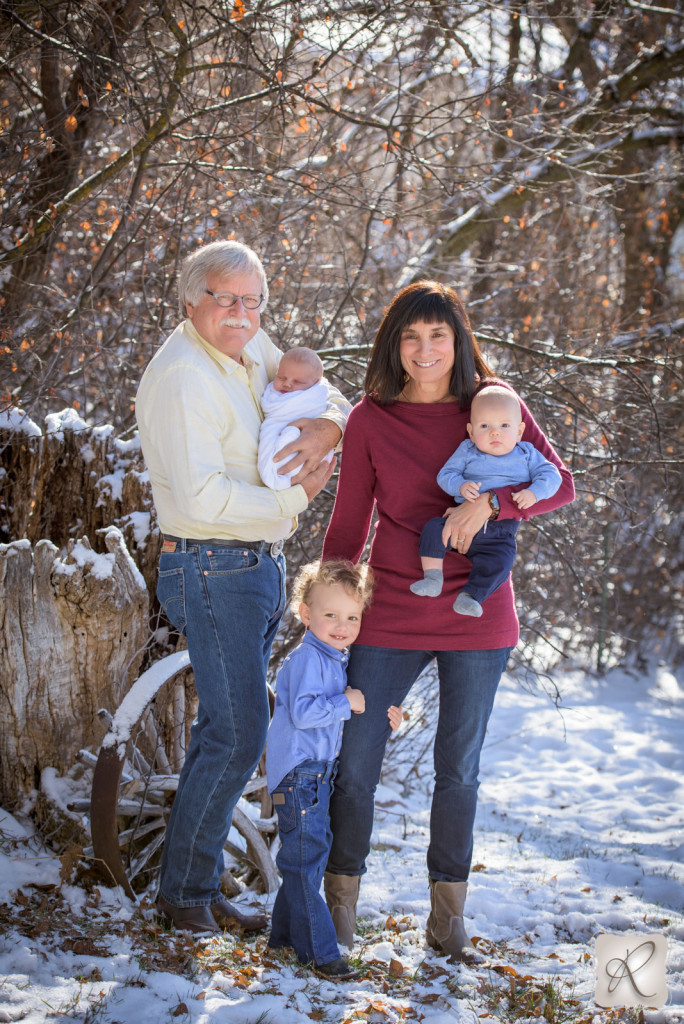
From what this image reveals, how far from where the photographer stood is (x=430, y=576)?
264 cm

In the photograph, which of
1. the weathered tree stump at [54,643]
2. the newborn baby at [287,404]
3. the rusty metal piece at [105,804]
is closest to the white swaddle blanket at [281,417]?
the newborn baby at [287,404]

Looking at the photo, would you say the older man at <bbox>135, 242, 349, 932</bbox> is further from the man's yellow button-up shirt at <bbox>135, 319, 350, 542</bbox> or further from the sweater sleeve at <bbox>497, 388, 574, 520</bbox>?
the sweater sleeve at <bbox>497, 388, 574, 520</bbox>

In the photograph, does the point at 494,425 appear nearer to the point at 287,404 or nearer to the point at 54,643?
the point at 287,404

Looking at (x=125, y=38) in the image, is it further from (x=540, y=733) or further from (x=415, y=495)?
(x=540, y=733)

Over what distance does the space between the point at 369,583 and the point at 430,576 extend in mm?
220

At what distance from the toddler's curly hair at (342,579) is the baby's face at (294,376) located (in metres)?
0.59

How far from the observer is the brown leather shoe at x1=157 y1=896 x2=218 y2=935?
279 centimetres

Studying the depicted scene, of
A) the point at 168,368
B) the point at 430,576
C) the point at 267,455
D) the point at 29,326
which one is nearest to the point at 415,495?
the point at 430,576

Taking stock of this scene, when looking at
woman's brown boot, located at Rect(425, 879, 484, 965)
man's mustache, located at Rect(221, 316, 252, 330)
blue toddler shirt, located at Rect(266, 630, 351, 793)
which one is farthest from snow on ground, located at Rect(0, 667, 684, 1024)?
man's mustache, located at Rect(221, 316, 252, 330)

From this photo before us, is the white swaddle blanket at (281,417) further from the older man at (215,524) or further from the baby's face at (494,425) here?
the baby's face at (494,425)

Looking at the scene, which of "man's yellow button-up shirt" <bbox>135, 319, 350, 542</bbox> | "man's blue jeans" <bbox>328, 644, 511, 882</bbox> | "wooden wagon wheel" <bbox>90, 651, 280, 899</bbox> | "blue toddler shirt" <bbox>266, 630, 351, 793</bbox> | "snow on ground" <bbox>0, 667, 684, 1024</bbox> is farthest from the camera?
"wooden wagon wheel" <bbox>90, 651, 280, 899</bbox>

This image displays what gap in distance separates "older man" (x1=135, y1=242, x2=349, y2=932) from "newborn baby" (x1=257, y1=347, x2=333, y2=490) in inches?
1.4

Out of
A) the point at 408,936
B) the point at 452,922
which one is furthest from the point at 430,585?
the point at 408,936

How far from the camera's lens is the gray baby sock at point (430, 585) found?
2.63 meters
